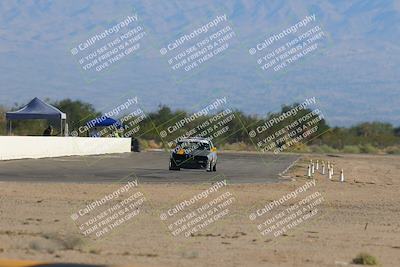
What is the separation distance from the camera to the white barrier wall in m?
46.4

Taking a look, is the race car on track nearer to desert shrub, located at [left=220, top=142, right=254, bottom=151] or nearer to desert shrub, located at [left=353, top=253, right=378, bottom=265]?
desert shrub, located at [left=353, top=253, right=378, bottom=265]

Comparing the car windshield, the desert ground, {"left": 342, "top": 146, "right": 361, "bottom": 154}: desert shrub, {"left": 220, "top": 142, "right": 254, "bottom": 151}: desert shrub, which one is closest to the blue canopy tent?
the car windshield

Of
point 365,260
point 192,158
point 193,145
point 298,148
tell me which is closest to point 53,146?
point 193,145

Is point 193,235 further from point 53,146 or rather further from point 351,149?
point 351,149

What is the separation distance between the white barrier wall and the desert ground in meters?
20.7

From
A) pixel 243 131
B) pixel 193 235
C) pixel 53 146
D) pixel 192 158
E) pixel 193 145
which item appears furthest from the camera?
pixel 243 131

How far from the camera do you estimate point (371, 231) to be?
58.0ft

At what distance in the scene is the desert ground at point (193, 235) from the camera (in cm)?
1291

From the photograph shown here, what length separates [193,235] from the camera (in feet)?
52.4

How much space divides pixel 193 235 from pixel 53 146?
38.4 meters

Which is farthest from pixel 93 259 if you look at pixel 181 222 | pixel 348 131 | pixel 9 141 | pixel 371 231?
pixel 348 131

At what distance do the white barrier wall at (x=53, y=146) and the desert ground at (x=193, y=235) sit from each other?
20681mm

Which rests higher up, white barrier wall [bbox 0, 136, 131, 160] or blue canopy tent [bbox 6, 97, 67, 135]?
blue canopy tent [bbox 6, 97, 67, 135]

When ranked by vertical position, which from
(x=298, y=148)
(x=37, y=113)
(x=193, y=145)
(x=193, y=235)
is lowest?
(x=298, y=148)
